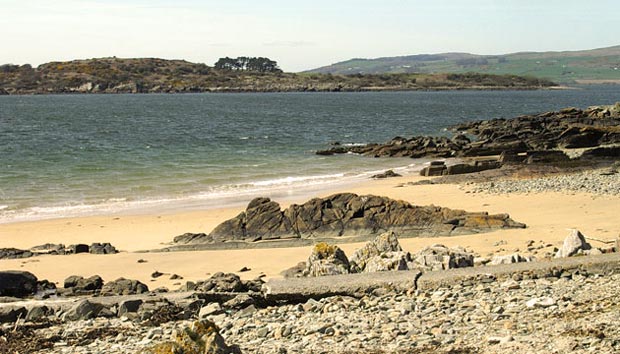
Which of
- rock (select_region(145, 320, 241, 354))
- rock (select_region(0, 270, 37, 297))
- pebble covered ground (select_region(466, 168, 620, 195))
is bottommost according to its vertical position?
pebble covered ground (select_region(466, 168, 620, 195))

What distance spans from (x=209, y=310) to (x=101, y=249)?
8.13 meters

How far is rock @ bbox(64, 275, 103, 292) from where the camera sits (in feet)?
40.3

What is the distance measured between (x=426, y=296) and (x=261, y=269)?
5.18 metres

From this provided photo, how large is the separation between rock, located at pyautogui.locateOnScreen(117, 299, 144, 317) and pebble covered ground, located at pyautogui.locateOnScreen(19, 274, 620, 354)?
0.77 ft

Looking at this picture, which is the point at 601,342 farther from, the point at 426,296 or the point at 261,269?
the point at 261,269

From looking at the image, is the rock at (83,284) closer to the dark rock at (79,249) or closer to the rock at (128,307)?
the rock at (128,307)

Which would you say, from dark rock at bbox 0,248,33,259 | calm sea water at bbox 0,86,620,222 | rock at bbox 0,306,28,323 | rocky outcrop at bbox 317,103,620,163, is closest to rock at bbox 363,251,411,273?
rock at bbox 0,306,28,323

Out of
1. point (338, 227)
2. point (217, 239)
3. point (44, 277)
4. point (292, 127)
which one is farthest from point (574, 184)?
point (292, 127)

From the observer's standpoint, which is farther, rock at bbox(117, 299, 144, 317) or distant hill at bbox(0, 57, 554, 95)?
distant hill at bbox(0, 57, 554, 95)

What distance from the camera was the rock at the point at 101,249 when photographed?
16406 millimetres

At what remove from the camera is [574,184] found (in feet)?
72.9

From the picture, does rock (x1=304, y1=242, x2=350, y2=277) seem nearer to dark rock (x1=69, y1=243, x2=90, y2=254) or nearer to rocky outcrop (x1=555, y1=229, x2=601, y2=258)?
rocky outcrop (x1=555, y1=229, x2=601, y2=258)

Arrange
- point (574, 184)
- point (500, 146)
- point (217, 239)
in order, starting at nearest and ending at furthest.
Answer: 1. point (217, 239)
2. point (574, 184)
3. point (500, 146)

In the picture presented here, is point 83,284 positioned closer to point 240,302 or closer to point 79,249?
point 240,302
